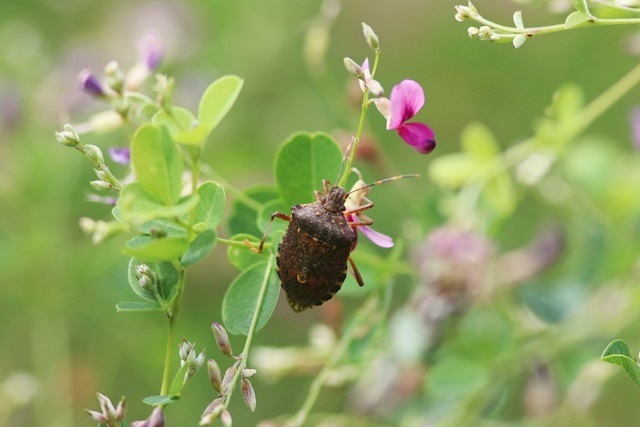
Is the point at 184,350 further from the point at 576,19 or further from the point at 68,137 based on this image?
the point at 576,19

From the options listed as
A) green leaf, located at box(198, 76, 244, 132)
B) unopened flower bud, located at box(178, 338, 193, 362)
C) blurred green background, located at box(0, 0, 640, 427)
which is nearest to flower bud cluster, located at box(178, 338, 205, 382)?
unopened flower bud, located at box(178, 338, 193, 362)

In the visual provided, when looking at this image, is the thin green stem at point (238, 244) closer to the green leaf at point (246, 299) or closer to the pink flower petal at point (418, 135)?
the green leaf at point (246, 299)

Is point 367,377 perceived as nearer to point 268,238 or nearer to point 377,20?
point 268,238

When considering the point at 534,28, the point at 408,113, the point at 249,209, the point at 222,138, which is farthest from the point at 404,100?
the point at 222,138

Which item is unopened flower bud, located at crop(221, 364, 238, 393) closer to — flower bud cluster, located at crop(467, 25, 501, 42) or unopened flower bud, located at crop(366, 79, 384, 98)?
unopened flower bud, located at crop(366, 79, 384, 98)

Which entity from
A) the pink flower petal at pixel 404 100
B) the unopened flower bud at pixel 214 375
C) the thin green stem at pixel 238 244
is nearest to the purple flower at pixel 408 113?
the pink flower petal at pixel 404 100
